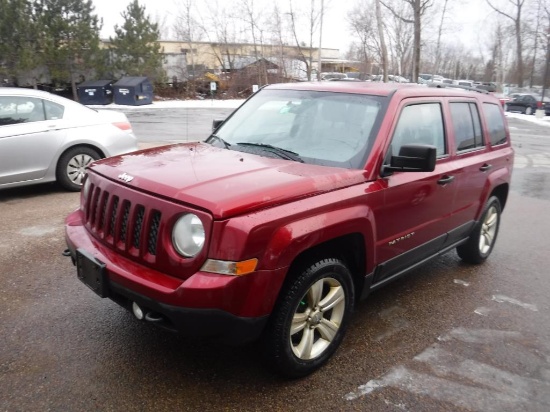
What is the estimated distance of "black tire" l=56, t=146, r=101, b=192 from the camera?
7.01 m

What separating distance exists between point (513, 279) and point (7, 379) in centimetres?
436

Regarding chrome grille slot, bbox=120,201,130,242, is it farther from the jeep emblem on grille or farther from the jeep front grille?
the jeep emblem on grille

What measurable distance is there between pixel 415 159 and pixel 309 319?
1.23m

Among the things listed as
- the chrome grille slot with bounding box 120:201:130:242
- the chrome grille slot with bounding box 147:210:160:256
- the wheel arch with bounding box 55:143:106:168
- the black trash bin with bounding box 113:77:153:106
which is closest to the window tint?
the wheel arch with bounding box 55:143:106:168

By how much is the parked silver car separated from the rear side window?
17.5 ft

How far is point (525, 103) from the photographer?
32281 millimetres

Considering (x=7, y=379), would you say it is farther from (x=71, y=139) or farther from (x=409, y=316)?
(x=71, y=139)

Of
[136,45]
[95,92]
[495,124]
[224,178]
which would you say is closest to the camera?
[224,178]

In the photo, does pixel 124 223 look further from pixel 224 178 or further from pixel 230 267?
pixel 230 267

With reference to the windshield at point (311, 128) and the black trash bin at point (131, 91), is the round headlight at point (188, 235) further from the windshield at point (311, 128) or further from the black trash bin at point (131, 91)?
the black trash bin at point (131, 91)

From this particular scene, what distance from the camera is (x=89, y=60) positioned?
32.6 m

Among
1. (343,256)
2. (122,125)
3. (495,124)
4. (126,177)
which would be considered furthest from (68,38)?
(343,256)

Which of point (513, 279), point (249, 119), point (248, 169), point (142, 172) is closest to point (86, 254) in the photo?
point (142, 172)

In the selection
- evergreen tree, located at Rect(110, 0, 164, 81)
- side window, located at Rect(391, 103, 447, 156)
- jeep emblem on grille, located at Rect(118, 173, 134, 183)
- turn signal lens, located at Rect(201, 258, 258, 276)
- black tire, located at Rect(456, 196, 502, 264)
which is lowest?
black tire, located at Rect(456, 196, 502, 264)
